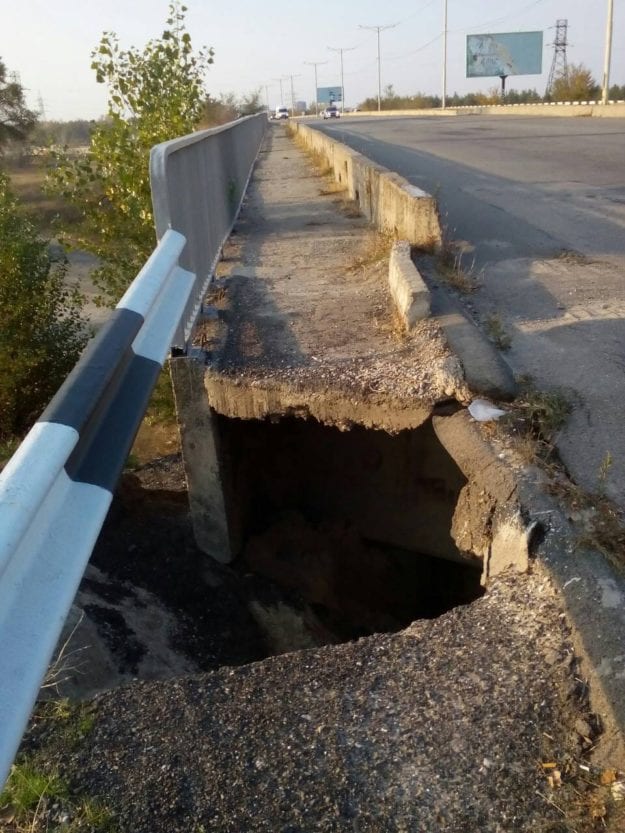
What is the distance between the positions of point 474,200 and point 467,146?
1046 centimetres

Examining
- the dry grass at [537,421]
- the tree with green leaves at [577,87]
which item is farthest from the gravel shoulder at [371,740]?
the tree with green leaves at [577,87]

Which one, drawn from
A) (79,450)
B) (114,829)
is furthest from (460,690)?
(79,450)

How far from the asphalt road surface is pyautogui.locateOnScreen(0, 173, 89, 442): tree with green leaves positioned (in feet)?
16.5

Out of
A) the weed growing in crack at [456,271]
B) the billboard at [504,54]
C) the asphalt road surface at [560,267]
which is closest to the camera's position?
the asphalt road surface at [560,267]

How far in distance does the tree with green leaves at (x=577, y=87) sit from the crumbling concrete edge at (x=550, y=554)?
5517 cm

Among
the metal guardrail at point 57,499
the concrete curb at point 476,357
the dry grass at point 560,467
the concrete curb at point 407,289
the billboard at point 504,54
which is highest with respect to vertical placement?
the billboard at point 504,54

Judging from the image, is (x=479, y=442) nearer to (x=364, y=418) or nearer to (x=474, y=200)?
(x=364, y=418)

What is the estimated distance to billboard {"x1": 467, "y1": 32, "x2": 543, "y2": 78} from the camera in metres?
65.9

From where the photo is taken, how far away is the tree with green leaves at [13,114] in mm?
32875

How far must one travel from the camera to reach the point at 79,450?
1.78 meters

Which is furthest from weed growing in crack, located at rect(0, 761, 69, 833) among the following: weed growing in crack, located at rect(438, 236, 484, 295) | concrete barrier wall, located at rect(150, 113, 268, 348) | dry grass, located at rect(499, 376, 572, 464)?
weed growing in crack, located at rect(438, 236, 484, 295)

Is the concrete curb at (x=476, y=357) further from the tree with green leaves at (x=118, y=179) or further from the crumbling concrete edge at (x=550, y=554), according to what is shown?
the tree with green leaves at (x=118, y=179)

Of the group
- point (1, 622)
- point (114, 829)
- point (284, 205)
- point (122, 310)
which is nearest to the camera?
point (1, 622)

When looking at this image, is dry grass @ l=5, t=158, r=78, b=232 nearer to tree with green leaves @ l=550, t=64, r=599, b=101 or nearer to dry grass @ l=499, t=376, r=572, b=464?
dry grass @ l=499, t=376, r=572, b=464
